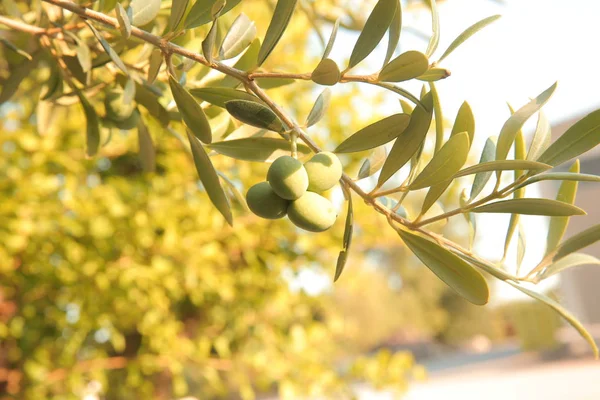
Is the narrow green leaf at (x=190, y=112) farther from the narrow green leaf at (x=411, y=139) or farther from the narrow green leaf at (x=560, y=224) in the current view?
the narrow green leaf at (x=560, y=224)

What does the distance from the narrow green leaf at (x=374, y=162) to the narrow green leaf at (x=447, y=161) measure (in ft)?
0.13

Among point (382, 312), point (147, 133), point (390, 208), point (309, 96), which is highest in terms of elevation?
point (390, 208)

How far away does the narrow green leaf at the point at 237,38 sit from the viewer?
0.31 meters

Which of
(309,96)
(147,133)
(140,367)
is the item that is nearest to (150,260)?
(140,367)

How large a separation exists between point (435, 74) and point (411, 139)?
0.03 metres

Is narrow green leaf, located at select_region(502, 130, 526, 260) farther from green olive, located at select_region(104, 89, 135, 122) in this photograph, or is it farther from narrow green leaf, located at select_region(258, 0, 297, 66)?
green olive, located at select_region(104, 89, 135, 122)

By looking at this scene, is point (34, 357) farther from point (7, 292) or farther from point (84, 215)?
point (84, 215)

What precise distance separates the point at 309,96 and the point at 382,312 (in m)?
13.3

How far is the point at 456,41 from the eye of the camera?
29 centimetres

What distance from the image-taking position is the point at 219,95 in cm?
32

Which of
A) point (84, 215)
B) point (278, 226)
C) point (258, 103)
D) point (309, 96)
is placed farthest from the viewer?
point (309, 96)

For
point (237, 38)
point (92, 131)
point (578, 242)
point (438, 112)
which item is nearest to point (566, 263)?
point (578, 242)

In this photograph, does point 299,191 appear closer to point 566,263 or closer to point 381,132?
point 381,132

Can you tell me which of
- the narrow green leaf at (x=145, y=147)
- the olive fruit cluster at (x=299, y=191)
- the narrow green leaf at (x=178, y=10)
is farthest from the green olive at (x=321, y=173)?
the narrow green leaf at (x=145, y=147)
